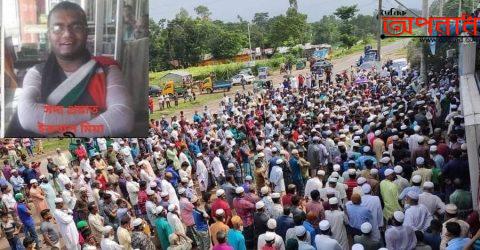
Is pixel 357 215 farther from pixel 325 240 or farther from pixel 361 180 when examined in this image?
pixel 325 240

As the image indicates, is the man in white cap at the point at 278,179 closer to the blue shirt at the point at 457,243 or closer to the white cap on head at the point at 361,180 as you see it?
the white cap on head at the point at 361,180

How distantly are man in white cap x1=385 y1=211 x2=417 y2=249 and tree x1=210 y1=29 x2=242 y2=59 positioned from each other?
50.2 metres

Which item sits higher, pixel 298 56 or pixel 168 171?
pixel 298 56

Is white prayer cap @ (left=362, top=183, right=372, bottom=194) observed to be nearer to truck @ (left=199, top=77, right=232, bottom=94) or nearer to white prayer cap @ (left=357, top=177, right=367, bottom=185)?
white prayer cap @ (left=357, top=177, right=367, bottom=185)

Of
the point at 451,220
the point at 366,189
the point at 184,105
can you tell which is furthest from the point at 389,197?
the point at 184,105

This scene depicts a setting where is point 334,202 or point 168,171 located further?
point 168,171

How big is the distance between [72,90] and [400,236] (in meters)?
4.30

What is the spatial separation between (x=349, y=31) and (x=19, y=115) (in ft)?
195

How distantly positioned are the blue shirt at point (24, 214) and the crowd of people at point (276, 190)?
0.07ft

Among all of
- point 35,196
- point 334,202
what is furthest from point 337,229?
point 35,196

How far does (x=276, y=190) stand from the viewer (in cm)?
959

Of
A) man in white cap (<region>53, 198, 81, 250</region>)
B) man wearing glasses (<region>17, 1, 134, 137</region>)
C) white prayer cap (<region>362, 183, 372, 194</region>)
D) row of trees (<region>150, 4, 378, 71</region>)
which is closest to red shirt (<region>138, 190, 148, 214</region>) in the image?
man in white cap (<region>53, 198, 81, 250</region>)

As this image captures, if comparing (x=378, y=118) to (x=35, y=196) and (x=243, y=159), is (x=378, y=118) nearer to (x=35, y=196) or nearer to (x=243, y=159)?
(x=243, y=159)

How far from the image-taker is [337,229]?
263 inches
